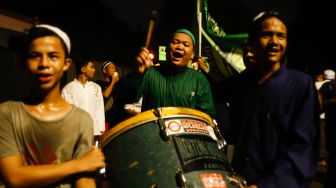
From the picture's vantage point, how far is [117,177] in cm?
319

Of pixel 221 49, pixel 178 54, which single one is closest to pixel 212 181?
pixel 178 54

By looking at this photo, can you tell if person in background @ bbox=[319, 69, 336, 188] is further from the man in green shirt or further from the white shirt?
the white shirt

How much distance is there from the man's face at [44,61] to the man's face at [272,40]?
1352 millimetres

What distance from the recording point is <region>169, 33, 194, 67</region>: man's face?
181 inches

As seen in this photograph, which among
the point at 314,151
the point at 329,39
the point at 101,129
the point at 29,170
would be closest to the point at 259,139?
the point at 314,151

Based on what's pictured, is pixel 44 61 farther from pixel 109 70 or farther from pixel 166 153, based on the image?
pixel 109 70

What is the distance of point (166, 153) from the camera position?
310 cm

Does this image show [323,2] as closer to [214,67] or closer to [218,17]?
[214,67]

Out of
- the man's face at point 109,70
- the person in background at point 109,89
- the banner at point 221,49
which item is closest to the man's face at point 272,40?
the person in background at point 109,89

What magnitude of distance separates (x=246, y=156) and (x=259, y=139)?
0.51 feet

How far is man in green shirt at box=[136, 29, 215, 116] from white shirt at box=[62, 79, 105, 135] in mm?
2426

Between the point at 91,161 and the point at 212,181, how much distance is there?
40.2 inches

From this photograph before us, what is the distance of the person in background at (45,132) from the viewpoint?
7.30 ft

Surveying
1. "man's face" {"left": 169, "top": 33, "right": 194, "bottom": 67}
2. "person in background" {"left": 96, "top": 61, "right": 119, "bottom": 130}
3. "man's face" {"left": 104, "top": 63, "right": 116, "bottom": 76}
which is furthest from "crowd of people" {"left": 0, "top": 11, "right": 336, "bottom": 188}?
"man's face" {"left": 104, "top": 63, "right": 116, "bottom": 76}
